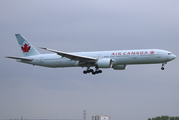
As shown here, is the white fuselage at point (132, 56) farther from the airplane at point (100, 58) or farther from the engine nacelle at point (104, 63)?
the engine nacelle at point (104, 63)

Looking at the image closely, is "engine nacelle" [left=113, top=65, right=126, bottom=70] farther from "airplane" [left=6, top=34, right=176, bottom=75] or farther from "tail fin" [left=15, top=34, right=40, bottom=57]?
"tail fin" [left=15, top=34, right=40, bottom=57]

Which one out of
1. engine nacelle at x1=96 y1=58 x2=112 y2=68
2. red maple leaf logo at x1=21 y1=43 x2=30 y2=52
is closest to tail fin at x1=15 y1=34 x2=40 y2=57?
red maple leaf logo at x1=21 y1=43 x2=30 y2=52

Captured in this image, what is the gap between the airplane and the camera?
64.4m

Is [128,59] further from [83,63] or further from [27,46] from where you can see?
[27,46]

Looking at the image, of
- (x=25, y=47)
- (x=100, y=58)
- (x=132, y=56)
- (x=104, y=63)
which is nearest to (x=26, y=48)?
(x=25, y=47)

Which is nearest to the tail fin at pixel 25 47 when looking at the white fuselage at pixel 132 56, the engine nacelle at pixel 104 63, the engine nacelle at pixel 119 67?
the white fuselage at pixel 132 56

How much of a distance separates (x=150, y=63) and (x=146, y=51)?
2487 millimetres

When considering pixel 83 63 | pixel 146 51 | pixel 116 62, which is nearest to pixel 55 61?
pixel 83 63

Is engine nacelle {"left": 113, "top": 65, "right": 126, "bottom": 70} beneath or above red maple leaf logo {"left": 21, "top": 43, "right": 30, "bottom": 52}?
beneath

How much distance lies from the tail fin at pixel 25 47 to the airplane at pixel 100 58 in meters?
0.72

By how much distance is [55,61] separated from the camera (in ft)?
234

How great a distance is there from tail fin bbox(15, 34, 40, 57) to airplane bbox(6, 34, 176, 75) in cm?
72

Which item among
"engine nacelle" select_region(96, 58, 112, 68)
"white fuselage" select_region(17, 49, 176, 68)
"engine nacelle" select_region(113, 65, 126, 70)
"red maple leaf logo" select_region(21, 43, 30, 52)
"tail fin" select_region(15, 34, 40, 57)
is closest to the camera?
"white fuselage" select_region(17, 49, 176, 68)

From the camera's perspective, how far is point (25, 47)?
3081 inches
